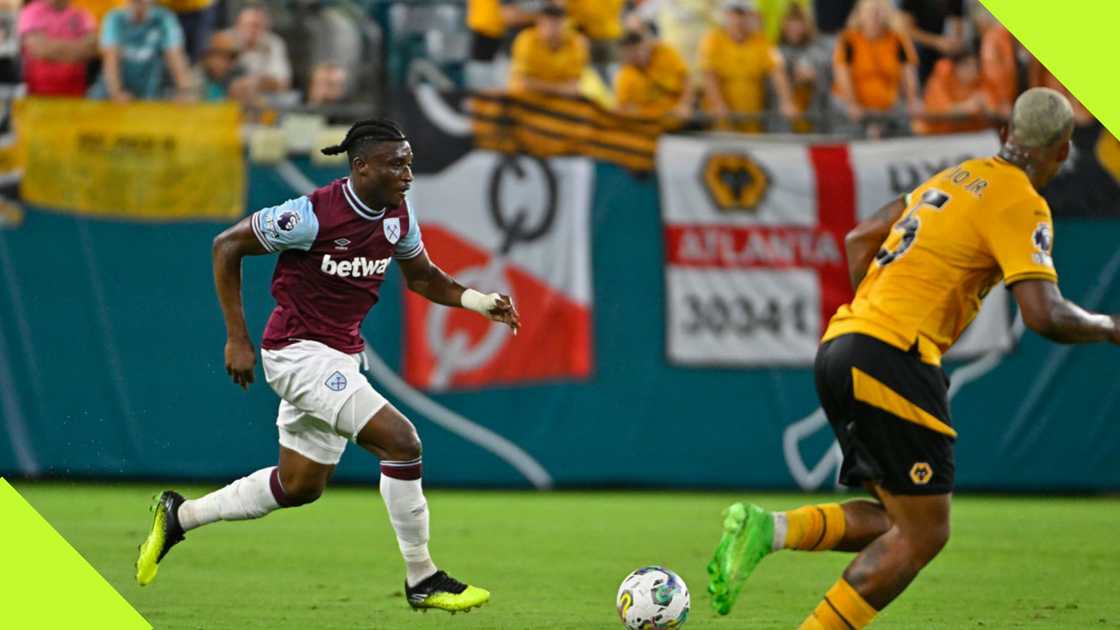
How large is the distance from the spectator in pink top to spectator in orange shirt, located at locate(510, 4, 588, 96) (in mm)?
4120

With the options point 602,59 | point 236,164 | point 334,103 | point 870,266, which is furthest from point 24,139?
point 870,266

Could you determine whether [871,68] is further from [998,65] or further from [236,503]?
[236,503]

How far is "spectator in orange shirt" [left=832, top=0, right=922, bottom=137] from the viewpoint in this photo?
16.2 meters

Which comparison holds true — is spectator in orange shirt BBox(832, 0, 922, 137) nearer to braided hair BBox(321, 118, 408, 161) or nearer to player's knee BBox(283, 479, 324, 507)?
braided hair BBox(321, 118, 408, 161)

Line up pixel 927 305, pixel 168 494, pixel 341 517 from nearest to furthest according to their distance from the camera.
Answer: pixel 927 305 < pixel 168 494 < pixel 341 517

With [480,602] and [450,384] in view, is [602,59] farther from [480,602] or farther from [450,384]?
[480,602]

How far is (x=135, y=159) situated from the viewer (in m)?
15.0

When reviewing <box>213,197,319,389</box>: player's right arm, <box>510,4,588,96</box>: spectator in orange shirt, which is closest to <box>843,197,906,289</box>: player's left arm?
<box>213,197,319,389</box>: player's right arm

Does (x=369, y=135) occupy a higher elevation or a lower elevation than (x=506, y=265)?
higher

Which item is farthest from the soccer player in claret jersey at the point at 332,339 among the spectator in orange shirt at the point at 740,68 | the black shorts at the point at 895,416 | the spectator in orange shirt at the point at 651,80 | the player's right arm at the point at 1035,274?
the spectator in orange shirt at the point at 740,68

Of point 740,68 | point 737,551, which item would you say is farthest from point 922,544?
point 740,68

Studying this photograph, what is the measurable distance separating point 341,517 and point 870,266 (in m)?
7.24

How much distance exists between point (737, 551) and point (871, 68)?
10.9m

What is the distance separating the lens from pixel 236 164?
15086 millimetres
